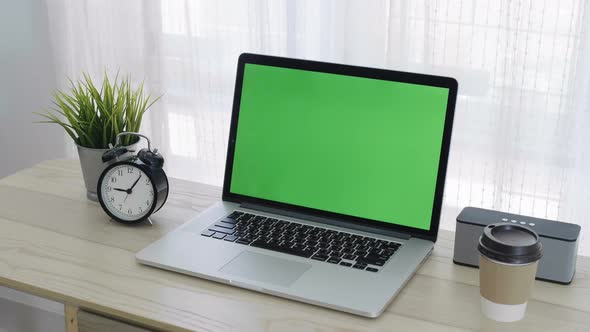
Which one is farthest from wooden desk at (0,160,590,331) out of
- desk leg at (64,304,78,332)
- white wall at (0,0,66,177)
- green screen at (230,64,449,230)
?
white wall at (0,0,66,177)

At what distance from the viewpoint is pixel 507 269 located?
104 centimetres

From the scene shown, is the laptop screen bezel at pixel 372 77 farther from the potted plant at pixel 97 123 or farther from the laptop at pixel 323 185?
the potted plant at pixel 97 123

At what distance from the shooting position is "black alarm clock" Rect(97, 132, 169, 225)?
1.36 m

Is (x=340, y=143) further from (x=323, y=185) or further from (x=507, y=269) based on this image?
(x=507, y=269)

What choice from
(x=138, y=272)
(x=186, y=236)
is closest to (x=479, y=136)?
(x=186, y=236)

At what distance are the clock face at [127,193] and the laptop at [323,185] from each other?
8 cm

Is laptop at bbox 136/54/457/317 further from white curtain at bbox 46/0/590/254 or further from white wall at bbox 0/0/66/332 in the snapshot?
white wall at bbox 0/0/66/332

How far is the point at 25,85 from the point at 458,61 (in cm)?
145

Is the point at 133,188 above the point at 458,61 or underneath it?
underneath

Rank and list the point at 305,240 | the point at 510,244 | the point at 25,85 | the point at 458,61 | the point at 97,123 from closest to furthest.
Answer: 1. the point at 510,244
2. the point at 305,240
3. the point at 97,123
4. the point at 458,61
5. the point at 25,85

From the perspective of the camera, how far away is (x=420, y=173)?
1283mm

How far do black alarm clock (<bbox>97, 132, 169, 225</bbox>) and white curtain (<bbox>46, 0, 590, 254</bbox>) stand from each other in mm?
824

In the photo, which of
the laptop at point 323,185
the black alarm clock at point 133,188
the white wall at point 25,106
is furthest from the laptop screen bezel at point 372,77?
the white wall at point 25,106

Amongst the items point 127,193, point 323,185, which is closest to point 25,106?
point 127,193
